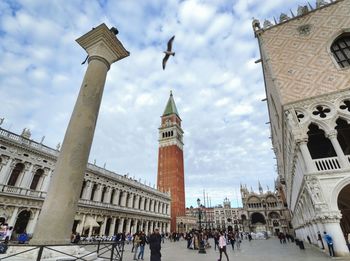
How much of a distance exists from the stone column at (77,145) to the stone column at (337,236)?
9.79 metres

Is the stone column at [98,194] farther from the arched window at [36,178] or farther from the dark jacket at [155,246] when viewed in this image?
the dark jacket at [155,246]

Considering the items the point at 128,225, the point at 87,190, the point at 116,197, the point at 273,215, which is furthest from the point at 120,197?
the point at 273,215

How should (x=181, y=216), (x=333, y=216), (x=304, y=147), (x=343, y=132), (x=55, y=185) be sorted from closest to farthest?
1. (x=55, y=185)
2. (x=333, y=216)
3. (x=304, y=147)
4. (x=343, y=132)
5. (x=181, y=216)

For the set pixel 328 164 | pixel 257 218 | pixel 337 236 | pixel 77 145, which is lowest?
pixel 337 236

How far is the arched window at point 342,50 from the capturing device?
12.6 meters

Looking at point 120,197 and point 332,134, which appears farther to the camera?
point 120,197

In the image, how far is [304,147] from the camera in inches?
396

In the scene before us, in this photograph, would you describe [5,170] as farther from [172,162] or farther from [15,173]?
[172,162]

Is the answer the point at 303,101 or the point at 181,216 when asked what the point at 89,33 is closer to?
the point at 303,101

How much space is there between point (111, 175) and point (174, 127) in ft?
102

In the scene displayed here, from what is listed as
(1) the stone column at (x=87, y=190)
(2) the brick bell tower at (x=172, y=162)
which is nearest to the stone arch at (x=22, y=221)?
(1) the stone column at (x=87, y=190)

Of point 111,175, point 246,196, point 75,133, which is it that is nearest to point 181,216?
point 246,196

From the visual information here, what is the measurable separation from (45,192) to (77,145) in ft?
60.1

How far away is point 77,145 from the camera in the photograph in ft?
17.0
